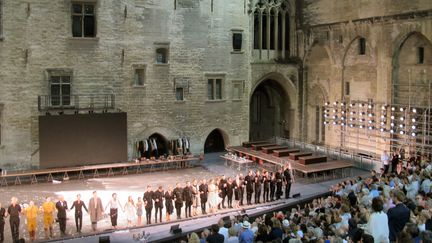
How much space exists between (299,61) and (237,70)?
437 centimetres

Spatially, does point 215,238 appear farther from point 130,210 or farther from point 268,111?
point 268,111

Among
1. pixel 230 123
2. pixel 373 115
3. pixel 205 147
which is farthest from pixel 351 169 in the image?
pixel 205 147

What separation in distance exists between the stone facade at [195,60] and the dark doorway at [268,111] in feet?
2.53

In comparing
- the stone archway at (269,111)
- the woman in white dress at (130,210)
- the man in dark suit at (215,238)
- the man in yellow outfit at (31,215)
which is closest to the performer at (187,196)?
the woman in white dress at (130,210)

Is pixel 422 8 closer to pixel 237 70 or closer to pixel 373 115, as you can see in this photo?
pixel 373 115

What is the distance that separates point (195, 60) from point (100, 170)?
753 centimetres

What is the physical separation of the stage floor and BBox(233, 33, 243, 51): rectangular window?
22.0 feet

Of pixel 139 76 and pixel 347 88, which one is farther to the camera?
pixel 347 88

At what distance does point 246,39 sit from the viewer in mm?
27547

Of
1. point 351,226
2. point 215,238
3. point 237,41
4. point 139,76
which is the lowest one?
point 215,238

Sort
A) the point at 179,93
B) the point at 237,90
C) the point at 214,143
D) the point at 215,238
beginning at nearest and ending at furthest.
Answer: the point at 215,238 < the point at 179,93 < the point at 237,90 < the point at 214,143

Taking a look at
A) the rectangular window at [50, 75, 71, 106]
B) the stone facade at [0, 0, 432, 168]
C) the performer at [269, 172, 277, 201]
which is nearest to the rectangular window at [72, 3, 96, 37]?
the stone facade at [0, 0, 432, 168]

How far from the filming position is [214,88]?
26.7 meters

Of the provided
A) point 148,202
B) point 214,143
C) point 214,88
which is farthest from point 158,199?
point 214,143
